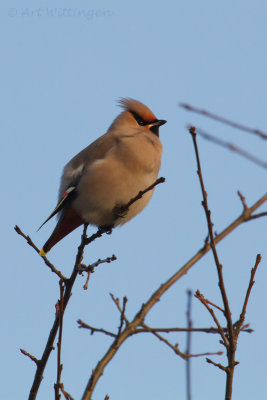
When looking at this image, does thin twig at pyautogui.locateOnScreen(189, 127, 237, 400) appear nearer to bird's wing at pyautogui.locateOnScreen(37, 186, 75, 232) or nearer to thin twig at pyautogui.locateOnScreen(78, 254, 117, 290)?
thin twig at pyautogui.locateOnScreen(78, 254, 117, 290)

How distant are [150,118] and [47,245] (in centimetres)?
159

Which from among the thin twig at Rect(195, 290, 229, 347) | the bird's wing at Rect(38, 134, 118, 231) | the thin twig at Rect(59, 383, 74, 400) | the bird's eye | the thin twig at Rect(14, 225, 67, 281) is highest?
the bird's eye

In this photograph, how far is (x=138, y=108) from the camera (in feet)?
18.6

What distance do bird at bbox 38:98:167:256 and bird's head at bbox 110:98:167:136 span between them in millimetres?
447

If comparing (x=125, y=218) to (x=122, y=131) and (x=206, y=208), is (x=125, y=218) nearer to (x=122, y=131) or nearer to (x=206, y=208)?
(x=122, y=131)

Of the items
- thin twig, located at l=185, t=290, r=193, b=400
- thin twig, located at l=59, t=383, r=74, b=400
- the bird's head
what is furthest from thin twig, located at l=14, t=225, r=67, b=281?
the bird's head

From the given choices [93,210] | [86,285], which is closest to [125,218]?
[93,210]

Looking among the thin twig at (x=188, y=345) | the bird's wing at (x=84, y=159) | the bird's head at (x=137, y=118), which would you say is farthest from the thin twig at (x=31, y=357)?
the bird's head at (x=137, y=118)

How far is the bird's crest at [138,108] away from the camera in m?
5.61

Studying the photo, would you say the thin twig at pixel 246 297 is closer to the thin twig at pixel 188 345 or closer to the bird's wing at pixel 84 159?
the thin twig at pixel 188 345

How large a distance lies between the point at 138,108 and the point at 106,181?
1284 mm

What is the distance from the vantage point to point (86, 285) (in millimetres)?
3611

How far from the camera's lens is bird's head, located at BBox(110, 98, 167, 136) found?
18.2 ft

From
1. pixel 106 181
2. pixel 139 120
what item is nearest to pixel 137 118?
pixel 139 120
